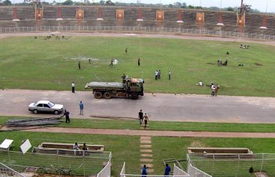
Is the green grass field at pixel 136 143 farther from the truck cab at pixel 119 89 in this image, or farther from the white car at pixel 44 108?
the truck cab at pixel 119 89

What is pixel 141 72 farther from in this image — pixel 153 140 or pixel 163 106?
pixel 153 140

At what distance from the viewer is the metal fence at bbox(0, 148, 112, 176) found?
20.6 m

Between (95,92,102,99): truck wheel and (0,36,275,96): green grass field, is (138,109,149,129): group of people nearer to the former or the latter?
(95,92,102,99): truck wheel

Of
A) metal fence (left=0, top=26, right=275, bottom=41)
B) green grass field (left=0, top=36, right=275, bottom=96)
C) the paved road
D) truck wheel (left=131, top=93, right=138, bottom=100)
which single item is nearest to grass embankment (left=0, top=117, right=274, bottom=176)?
the paved road

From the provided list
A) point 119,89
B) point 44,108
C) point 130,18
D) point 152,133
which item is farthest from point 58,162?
point 130,18

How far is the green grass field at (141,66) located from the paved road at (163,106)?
2505 mm

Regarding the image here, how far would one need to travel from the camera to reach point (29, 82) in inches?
1628

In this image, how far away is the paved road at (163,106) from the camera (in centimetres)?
3169

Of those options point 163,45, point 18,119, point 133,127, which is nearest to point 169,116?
point 133,127

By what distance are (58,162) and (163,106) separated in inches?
615

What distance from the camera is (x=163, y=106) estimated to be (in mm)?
34438

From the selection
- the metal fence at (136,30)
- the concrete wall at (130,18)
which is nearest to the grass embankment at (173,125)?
the metal fence at (136,30)

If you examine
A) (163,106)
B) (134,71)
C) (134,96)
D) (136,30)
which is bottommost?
(163,106)

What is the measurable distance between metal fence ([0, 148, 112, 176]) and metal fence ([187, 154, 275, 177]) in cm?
582
